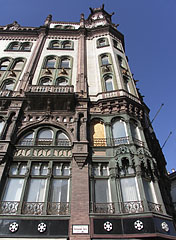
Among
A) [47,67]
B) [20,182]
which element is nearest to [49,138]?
[20,182]

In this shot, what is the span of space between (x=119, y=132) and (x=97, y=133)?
6.20 feet

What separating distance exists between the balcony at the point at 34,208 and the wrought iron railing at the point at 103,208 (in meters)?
1.63

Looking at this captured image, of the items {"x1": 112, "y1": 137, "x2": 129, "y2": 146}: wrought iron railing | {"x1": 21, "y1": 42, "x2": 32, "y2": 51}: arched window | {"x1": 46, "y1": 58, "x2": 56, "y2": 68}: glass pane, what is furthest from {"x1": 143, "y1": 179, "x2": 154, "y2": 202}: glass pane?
{"x1": 21, "y1": 42, "x2": 32, "y2": 51}: arched window

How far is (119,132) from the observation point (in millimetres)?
16172

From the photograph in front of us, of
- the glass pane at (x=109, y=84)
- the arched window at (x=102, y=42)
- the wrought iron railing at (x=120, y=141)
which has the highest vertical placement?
the arched window at (x=102, y=42)

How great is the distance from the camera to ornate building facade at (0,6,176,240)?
1098cm

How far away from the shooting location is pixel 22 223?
10992 mm

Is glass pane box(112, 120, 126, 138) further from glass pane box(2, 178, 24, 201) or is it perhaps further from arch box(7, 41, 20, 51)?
arch box(7, 41, 20, 51)

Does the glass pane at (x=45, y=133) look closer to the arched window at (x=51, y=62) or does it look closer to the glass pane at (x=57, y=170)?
the glass pane at (x=57, y=170)

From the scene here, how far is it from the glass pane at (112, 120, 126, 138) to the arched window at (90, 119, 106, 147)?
3.15 ft

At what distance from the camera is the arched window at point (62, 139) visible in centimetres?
1555

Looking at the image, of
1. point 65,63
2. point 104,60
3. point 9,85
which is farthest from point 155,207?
point 65,63

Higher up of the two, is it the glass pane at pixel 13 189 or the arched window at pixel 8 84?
the arched window at pixel 8 84

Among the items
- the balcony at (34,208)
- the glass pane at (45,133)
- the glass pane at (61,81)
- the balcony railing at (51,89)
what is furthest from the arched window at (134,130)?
the glass pane at (61,81)
